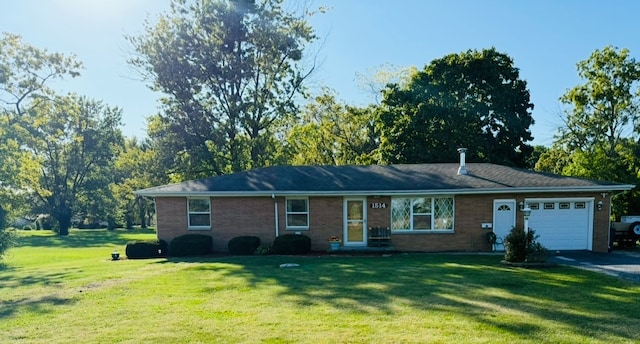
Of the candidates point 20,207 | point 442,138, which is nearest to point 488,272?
point 442,138

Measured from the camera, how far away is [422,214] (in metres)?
16.2

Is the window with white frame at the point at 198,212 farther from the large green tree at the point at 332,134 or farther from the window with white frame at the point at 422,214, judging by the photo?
the large green tree at the point at 332,134

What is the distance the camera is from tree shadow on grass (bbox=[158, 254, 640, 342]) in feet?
20.4

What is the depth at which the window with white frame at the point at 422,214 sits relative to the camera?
1606cm

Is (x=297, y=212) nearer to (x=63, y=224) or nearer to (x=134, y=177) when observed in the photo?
(x=134, y=177)

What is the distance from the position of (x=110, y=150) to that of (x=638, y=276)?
1656 inches

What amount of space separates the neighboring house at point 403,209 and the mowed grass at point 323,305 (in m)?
4.04

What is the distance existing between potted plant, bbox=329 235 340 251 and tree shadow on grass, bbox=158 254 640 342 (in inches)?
112

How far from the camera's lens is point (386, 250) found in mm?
15680

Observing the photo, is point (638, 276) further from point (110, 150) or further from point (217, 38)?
point (110, 150)

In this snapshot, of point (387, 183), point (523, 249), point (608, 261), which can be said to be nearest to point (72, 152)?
point (387, 183)

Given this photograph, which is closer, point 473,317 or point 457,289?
point 473,317

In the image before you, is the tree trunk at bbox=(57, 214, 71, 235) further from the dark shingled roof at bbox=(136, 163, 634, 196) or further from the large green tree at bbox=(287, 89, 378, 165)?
the dark shingled roof at bbox=(136, 163, 634, 196)

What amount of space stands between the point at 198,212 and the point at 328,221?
5.69m
